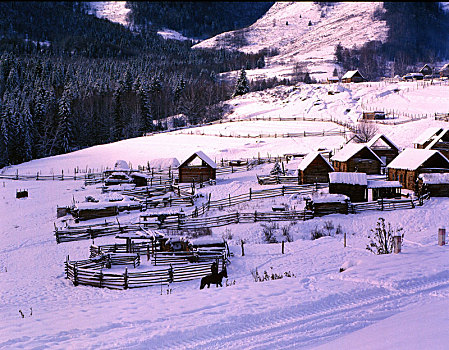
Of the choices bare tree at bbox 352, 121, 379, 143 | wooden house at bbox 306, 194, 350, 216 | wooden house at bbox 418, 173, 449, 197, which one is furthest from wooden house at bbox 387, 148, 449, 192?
bare tree at bbox 352, 121, 379, 143

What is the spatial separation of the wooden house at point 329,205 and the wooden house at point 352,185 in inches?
129

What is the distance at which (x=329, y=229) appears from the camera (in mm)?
28281

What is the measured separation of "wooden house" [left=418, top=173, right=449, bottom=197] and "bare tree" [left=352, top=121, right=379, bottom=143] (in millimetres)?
29254

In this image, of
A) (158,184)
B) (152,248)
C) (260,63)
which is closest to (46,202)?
(158,184)

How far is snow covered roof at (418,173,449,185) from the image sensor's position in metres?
35.0

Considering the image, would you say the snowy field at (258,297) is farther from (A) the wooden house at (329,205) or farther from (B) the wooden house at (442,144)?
(B) the wooden house at (442,144)

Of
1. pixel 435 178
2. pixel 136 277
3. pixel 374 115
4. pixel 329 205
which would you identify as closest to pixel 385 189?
pixel 435 178

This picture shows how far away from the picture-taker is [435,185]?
35094mm

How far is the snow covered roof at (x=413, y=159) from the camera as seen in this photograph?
37.0 m

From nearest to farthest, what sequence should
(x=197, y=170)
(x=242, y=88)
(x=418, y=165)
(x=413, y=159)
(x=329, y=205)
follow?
(x=329, y=205), (x=418, y=165), (x=413, y=159), (x=197, y=170), (x=242, y=88)

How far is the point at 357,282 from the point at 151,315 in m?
5.96

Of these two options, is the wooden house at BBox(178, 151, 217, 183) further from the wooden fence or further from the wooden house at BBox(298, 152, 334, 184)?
the wooden fence

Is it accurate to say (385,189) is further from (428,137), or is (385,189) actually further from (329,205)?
(428,137)

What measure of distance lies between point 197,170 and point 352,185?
58.4 feet
